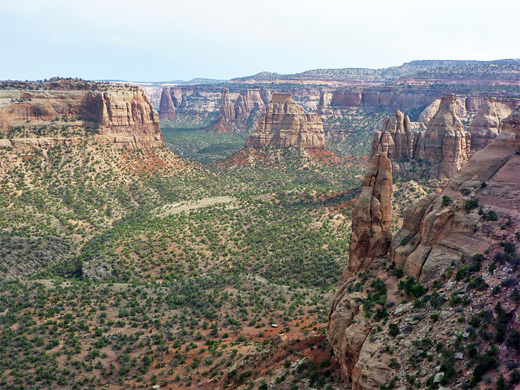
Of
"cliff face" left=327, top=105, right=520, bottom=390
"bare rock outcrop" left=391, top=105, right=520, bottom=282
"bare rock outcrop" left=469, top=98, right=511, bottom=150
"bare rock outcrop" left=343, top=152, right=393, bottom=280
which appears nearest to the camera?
"cliff face" left=327, top=105, right=520, bottom=390

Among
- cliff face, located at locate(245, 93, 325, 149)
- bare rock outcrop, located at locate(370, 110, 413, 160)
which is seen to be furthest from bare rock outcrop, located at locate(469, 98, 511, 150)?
cliff face, located at locate(245, 93, 325, 149)

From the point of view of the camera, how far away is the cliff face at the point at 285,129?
15175 cm

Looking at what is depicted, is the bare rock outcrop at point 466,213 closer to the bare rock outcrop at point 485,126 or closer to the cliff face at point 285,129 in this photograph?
the bare rock outcrop at point 485,126

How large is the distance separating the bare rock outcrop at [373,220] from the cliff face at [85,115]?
3442 inches

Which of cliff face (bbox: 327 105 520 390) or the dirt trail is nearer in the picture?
cliff face (bbox: 327 105 520 390)

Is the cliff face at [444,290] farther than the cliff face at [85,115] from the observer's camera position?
No

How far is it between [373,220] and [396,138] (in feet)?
189

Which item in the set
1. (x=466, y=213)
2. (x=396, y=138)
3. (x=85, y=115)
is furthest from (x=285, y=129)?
(x=466, y=213)

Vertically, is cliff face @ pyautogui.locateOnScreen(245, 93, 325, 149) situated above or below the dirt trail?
above

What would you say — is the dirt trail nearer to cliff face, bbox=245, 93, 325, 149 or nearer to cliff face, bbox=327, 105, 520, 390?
cliff face, bbox=245, 93, 325, 149

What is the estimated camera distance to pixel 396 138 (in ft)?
299

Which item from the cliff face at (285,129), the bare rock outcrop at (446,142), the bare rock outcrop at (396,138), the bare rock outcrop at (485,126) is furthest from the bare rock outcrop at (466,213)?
the cliff face at (285,129)

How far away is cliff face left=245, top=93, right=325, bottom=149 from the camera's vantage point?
152 meters

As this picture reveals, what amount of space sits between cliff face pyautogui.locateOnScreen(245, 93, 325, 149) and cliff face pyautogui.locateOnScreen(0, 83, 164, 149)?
38.6 metres
